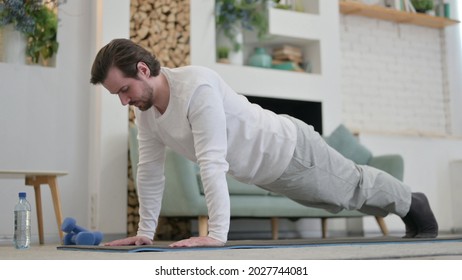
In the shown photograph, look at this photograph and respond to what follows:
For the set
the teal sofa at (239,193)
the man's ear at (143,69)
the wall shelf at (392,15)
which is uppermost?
the wall shelf at (392,15)

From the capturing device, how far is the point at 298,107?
562cm

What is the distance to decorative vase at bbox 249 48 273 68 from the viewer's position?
17.9ft

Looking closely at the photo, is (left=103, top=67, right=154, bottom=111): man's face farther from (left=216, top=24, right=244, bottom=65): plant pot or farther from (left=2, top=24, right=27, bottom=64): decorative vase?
(left=216, top=24, right=244, bottom=65): plant pot

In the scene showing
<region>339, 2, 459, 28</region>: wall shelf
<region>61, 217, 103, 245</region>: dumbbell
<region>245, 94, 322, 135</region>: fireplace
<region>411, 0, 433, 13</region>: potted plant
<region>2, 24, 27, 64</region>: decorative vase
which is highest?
<region>411, 0, 433, 13</region>: potted plant

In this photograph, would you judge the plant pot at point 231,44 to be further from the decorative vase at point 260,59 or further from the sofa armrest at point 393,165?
the sofa armrest at point 393,165

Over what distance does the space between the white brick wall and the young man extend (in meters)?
3.23

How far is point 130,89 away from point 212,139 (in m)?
0.33

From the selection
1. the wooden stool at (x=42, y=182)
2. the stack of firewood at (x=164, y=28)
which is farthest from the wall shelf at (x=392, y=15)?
the wooden stool at (x=42, y=182)

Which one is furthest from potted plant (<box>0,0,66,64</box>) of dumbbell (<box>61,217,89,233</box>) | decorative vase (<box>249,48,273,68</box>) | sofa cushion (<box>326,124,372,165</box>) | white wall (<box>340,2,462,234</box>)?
white wall (<box>340,2,462,234</box>)

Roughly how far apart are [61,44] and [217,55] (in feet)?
3.98

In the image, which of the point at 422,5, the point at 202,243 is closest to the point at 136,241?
the point at 202,243

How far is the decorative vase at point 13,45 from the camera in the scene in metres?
4.57

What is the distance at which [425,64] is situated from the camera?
655 cm

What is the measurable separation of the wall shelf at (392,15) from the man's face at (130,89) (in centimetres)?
392
